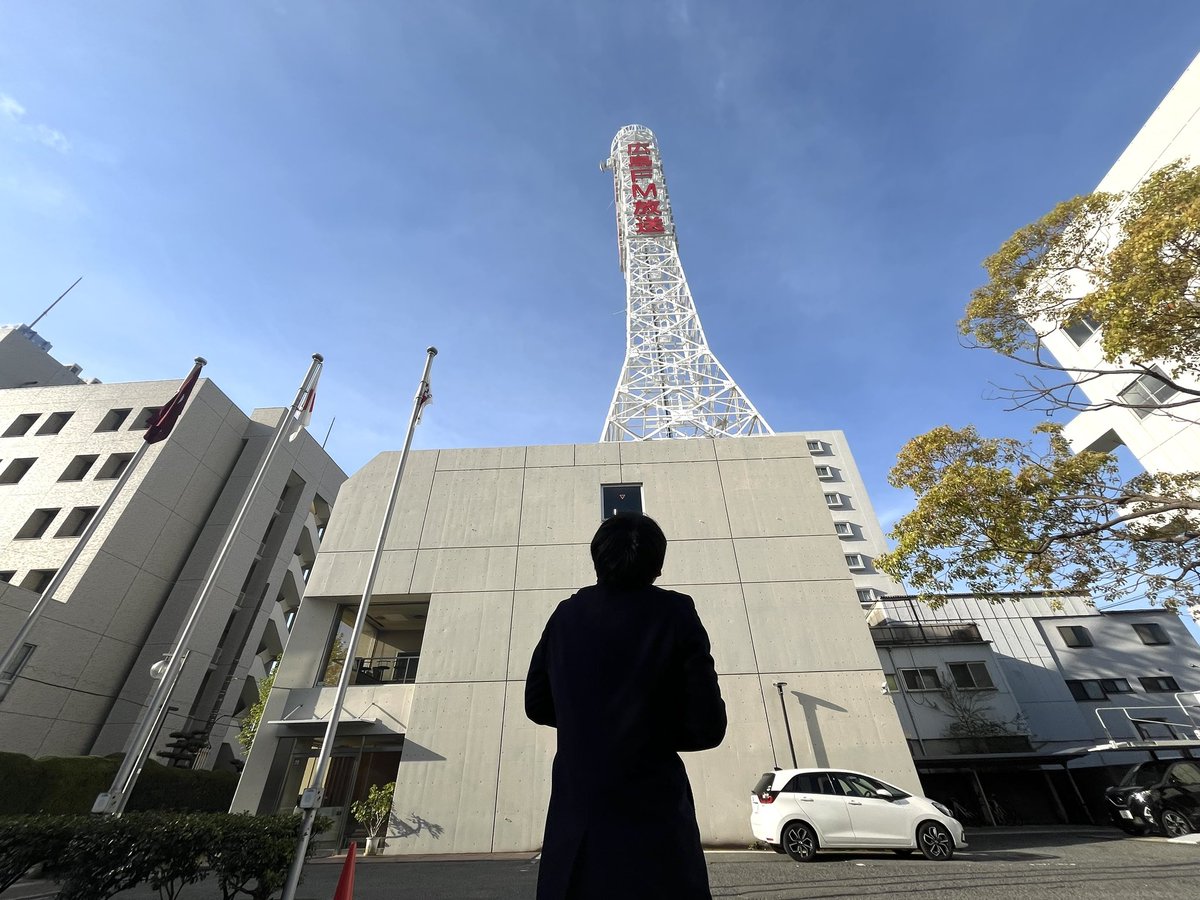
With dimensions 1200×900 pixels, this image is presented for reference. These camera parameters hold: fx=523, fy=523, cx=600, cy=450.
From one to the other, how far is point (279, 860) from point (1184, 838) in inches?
543

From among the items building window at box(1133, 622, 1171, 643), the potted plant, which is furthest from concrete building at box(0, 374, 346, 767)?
building window at box(1133, 622, 1171, 643)

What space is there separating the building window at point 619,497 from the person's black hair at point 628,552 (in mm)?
11687

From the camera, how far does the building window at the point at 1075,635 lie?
19.6 m

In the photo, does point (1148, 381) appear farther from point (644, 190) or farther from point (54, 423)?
point (54, 423)

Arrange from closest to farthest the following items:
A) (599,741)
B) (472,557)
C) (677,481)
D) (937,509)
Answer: (599,741)
(937,509)
(472,557)
(677,481)

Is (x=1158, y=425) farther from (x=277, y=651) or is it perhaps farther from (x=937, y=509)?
(x=277, y=651)

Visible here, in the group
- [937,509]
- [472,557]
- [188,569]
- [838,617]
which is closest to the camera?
[937,509]

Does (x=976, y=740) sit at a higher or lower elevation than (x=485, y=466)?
lower

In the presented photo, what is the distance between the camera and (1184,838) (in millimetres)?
8852

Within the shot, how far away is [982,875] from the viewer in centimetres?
641

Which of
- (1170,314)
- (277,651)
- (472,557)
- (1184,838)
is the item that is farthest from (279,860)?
(277,651)

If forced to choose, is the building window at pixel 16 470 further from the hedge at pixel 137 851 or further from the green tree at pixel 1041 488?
the green tree at pixel 1041 488

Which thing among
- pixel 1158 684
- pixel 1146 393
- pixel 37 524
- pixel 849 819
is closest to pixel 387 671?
pixel 849 819

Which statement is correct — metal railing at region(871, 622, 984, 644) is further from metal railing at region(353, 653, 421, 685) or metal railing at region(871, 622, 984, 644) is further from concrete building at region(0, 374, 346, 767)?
concrete building at region(0, 374, 346, 767)
